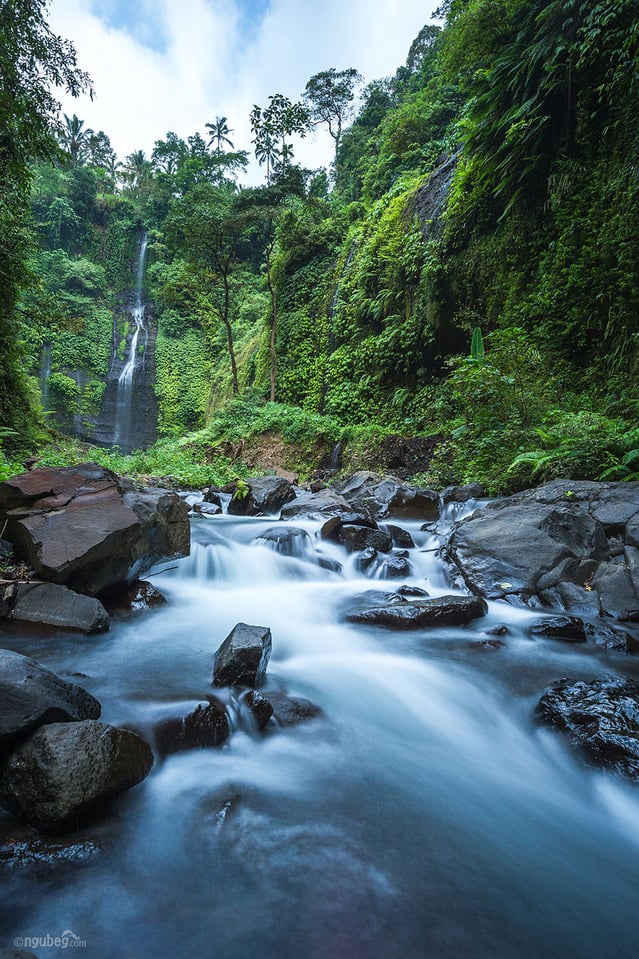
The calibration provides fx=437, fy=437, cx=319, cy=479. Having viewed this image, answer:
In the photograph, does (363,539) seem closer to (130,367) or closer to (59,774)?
(59,774)

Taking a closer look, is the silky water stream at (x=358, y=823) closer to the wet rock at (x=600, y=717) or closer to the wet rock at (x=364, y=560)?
the wet rock at (x=600, y=717)

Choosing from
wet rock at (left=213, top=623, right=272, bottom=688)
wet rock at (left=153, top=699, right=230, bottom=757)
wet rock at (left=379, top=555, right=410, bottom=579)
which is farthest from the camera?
wet rock at (left=379, top=555, right=410, bottom=579)

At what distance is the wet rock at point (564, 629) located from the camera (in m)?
3.74

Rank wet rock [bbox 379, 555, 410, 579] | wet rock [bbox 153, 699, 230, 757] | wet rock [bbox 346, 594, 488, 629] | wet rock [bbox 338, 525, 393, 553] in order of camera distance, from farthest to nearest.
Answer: wet rock [bbox 338, 525, 393, 553] → wet rock [bbox 379, 555, 410, 579] → wet rock [bbox 346, 594, 488, 629] → wet rock [bbox 153, 699, 230, 757]

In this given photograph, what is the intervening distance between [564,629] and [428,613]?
44.6 inches

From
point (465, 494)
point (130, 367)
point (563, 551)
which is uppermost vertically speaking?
point (130, 367)

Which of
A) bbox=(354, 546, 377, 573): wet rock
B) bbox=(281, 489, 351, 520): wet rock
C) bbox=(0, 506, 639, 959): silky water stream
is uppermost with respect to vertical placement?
bbox=(281, 489, 351, 520): wet rock

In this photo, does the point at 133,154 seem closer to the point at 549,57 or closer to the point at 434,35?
the point at 434,35

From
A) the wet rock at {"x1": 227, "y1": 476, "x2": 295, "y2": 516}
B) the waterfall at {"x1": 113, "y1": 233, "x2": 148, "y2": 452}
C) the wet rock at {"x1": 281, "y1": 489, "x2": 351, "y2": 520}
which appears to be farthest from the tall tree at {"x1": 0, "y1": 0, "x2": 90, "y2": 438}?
the waterfall at {"x1": 113, "y1": 233, "x2": 148, "y2": 452}

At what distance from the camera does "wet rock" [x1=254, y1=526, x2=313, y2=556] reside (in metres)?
6.23

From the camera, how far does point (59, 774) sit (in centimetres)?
166

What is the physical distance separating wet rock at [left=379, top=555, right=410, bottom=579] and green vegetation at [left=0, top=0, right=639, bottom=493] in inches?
97.4

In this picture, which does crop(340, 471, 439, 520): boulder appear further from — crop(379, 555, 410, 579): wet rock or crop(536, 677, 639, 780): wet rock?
crop(536, 677, 639, 780): wet rock

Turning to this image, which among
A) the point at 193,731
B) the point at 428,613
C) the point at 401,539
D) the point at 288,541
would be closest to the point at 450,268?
the point at 401,539
